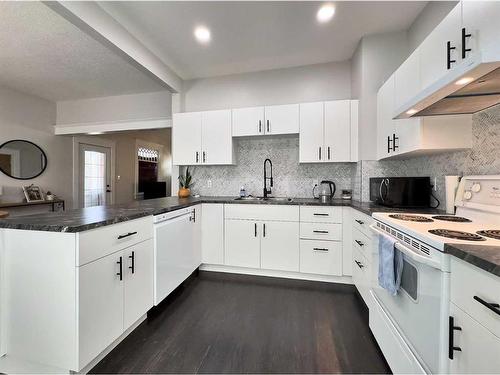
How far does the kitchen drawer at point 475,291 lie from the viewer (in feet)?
2.32

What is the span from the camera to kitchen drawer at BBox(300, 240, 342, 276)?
2572mm

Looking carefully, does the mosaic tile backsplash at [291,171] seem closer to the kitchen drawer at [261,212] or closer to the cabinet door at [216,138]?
the cabinet door at [216,138]

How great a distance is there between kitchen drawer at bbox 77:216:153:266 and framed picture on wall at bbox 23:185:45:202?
3.59m

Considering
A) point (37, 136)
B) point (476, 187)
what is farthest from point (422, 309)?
point (37, 136)

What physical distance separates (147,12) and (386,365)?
3364mm

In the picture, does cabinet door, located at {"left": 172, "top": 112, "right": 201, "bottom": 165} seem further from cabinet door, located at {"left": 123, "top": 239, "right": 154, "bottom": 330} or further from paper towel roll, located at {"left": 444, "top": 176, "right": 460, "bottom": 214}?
paper towel roll, located at {"left": 444, "top": 176, "right": 460, "bottom": 214}

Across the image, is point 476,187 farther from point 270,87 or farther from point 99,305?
point 270,87

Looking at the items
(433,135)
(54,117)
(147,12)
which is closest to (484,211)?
(433,135)

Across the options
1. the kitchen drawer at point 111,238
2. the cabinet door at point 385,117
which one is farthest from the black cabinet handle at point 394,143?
the kitchen drawer at point 111,238

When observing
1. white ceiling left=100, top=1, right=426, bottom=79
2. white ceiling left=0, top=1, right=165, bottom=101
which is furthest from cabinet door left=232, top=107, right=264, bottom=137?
white ceiling left=0, top=1, right=165, bottom=101

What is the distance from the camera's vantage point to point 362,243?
6.98 feet

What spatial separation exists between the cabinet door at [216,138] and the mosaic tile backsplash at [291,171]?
305 mm

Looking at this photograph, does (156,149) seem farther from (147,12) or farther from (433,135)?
(433,135)

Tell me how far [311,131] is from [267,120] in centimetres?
57
